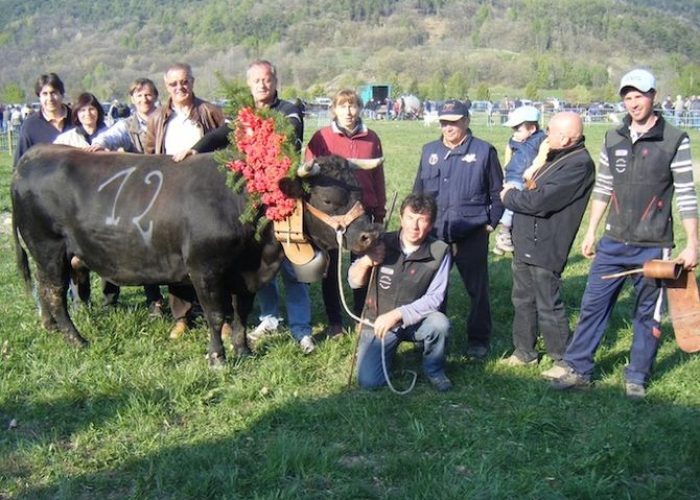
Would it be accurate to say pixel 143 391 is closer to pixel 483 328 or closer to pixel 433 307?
pixel 433 307

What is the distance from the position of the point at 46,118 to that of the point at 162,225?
207 centimetres

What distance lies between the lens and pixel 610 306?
5.11m

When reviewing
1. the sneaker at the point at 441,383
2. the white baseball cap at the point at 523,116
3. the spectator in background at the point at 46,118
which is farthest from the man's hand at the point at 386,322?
the white baseball cap at the point at 523,116

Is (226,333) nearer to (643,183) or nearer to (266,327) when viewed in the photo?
(266,327)

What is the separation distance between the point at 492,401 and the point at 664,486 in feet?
4.37

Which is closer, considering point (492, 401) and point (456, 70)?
point (492, 401)

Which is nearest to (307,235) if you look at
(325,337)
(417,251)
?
(417,251)

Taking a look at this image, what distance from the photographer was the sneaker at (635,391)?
495 cm

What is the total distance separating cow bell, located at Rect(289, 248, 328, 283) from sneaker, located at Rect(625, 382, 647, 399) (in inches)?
92.9

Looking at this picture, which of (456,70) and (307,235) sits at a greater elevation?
(307,235)

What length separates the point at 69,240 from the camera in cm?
592

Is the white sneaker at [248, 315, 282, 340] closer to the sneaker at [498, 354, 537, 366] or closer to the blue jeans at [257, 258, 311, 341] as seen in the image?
the blue jeans at [257, 258, 311, 341]

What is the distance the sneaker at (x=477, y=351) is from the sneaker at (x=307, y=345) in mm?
1272

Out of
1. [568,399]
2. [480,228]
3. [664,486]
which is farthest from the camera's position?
[480,228]
